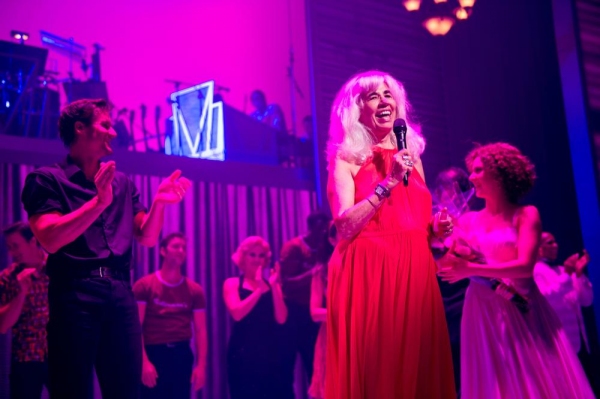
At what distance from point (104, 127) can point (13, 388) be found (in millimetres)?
2643

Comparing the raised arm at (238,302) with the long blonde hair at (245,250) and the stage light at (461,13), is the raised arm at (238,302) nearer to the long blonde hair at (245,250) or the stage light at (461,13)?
the long blonde hair at (245,250)

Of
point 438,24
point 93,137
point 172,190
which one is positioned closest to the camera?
point 93,137

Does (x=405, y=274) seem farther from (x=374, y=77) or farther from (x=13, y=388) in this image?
(x=13, y=388)

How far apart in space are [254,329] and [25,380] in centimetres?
178

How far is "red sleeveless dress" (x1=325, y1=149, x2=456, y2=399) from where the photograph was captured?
2.23m

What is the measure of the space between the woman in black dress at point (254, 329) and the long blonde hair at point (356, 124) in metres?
2.85

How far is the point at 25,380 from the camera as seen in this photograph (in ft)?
14.2

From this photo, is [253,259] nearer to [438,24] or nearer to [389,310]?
[389,310]

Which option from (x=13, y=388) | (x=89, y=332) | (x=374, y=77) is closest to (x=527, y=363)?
(x=374, y=77)

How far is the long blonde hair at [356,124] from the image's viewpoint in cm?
254

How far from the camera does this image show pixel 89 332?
7.43ft

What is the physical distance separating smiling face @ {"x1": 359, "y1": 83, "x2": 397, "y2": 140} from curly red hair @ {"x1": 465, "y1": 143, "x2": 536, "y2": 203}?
120cm

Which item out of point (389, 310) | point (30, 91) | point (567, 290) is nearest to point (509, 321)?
point (389, 310)

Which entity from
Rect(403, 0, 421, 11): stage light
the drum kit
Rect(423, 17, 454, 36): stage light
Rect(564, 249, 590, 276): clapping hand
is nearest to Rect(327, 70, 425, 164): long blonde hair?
Rect(564, 249, 590, 276): clapping hand
